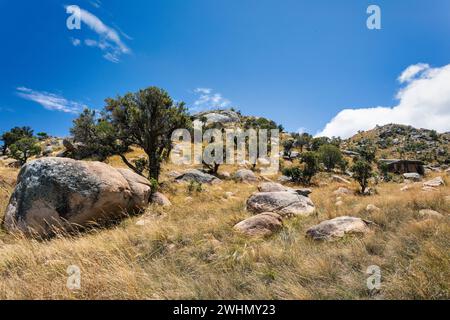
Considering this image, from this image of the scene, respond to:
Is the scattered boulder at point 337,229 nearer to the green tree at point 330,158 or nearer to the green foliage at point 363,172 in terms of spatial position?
the green foliage at point 363,172

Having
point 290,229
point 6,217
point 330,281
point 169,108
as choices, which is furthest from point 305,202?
point 169,108

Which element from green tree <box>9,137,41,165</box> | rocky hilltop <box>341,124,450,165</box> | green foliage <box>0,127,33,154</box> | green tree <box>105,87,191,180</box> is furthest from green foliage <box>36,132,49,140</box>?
rocky hilltop <box>341,124,450,165</box>

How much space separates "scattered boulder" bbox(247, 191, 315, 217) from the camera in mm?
8445

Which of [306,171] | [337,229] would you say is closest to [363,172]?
[306,171]

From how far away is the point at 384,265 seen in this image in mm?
4105

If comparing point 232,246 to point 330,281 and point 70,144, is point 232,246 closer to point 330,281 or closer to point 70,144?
point 330,281

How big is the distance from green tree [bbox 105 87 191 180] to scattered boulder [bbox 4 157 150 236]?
845 centimetres

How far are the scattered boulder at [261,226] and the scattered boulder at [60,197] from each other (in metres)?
4.33

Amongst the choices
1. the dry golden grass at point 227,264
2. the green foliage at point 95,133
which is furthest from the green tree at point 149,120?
the dry golden grass at point 227,264

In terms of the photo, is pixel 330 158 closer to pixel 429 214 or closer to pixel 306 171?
pixel 306 171

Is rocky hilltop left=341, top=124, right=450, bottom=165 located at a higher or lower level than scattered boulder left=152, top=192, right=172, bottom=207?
higher

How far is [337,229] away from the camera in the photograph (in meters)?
5.82

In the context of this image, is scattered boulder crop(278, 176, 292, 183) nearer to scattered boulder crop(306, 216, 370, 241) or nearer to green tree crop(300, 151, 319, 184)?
green tree crop(300, 151, 319, 184)

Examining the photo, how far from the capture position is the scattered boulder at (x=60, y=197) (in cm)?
655
